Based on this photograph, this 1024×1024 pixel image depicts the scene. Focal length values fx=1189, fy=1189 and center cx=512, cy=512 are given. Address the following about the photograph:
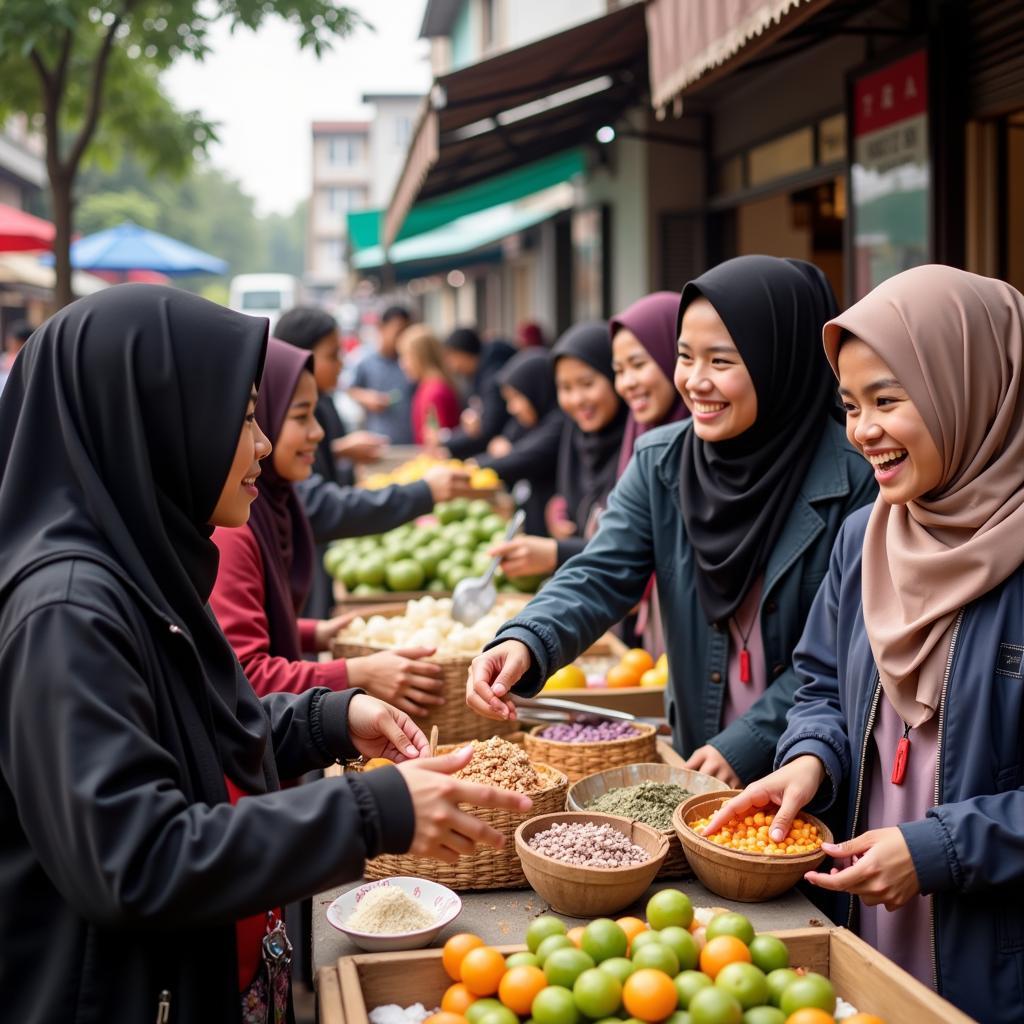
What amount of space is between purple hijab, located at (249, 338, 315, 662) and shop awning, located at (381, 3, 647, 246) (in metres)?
3.85

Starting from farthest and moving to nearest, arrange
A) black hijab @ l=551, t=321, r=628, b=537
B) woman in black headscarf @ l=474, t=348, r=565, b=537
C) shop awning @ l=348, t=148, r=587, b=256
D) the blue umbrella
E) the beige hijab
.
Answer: the blue umbrella, shop awning @ l=348, t=148, r=587, b=256, woman in black headscarf @ l=474, t=348, r=565, b=537, black hijab @ l=551, t=321, r=628, b=537, the beige hijab

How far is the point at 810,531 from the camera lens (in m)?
3.06

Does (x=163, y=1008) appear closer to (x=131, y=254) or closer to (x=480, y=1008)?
(x=480, y=1008)

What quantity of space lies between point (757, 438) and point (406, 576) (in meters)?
2.79

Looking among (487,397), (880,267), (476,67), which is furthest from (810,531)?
(487,397)

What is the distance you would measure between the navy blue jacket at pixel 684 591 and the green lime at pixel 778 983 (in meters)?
→ 0.90

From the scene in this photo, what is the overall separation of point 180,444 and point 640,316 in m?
2.70

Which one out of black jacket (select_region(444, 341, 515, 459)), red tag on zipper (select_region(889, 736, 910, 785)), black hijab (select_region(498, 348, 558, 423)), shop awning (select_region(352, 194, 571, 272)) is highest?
shop awning (select_region(352, 194, 571, 272))

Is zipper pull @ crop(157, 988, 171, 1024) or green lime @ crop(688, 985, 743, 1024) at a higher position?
zipper pull @ crop(157, 988, 171, 1024)

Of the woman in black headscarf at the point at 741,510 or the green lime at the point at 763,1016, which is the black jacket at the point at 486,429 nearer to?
the woman in black headscarf at the point at 741,510

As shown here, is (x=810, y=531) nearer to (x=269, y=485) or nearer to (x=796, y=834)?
(x=796, y=834)

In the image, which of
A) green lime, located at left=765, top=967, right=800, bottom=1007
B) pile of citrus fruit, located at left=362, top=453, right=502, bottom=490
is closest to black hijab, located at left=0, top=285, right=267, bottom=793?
green lime, located at left=765, top=967, right=800, bottom=1007

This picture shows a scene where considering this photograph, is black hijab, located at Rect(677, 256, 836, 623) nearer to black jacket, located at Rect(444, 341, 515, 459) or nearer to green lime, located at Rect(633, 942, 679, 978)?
green lime, located at Rect(633, 942, 679, 978)

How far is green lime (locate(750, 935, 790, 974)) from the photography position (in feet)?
6.57
